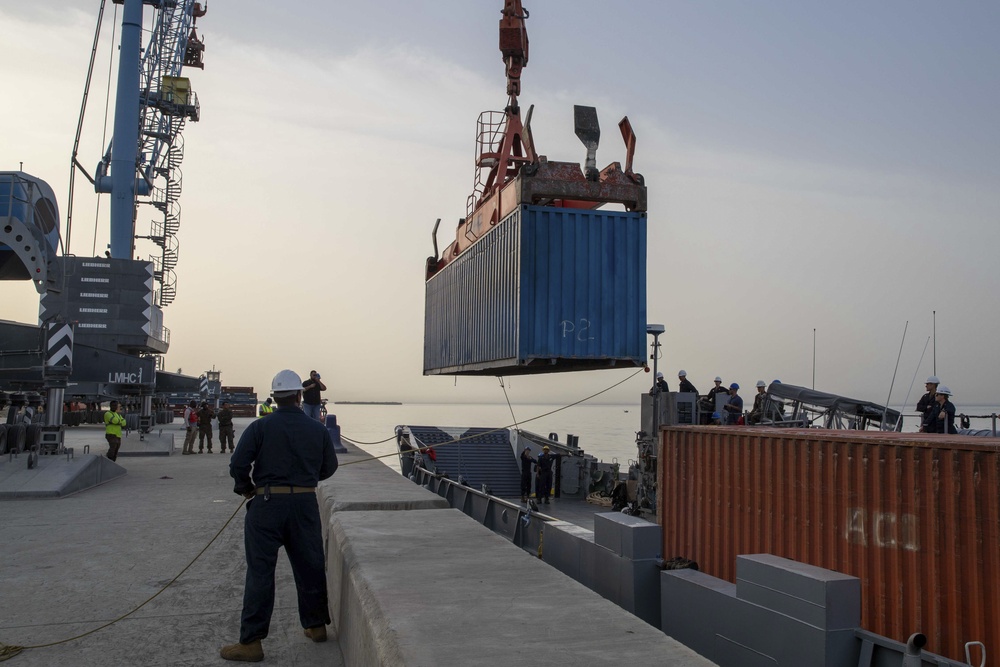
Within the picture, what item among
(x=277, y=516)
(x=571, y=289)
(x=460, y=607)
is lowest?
(x=460, y=607)

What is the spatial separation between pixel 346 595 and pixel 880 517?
484cm

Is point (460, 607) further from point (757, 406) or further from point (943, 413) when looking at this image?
point (757, 406)

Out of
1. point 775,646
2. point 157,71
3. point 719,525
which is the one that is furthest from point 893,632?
point 157,71

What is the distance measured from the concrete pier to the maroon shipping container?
3605 millimetres

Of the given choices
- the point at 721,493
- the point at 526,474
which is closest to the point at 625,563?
the point at 721,493

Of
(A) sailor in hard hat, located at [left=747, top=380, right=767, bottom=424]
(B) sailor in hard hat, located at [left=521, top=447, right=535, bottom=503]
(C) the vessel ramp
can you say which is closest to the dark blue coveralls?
(A) sailor in hard hat, located at [left=747, top=380, right=767, bottom=424]

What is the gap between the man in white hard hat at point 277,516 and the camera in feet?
14.7

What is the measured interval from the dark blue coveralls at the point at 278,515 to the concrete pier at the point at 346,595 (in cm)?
23

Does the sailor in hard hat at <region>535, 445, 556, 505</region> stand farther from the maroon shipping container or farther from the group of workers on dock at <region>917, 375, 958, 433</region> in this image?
the maroon shipping container

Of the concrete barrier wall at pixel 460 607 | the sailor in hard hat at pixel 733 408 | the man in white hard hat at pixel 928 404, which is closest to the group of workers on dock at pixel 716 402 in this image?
the sailor in hard hat at pixel 733 408

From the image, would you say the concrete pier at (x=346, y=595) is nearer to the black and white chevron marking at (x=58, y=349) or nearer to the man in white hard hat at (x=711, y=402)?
the black and white chevron marking at (x=58, y=349)

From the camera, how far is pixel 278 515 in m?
4.60

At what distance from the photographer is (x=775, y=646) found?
5.65m

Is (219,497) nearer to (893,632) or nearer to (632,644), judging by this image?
(893,632)
